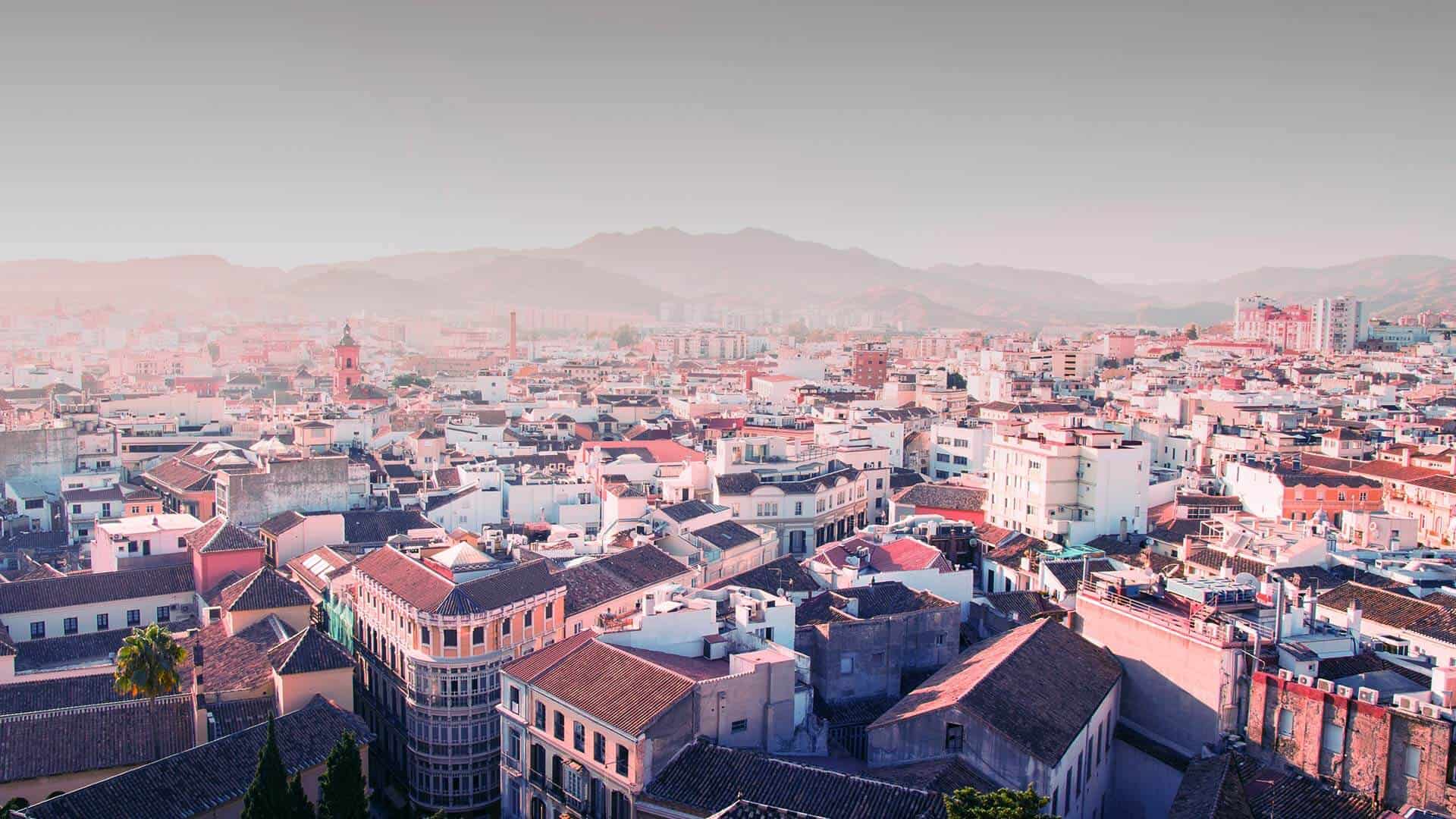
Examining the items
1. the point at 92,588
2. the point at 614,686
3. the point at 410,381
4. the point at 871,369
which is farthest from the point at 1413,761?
the point at 410,381

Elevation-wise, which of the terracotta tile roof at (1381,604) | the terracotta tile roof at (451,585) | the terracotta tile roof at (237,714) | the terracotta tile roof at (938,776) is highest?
the terracotta tile roof at (451,585)

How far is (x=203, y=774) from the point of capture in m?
23.1

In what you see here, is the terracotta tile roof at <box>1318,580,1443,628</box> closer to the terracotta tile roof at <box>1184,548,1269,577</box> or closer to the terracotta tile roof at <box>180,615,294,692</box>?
the terracotta tile roof at <box>1184,548,1269,577</box>

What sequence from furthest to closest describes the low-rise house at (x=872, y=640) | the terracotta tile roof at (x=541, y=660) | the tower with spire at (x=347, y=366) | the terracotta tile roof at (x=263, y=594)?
1. the tower with spire at (x=347, y=366)
2. the terracotta tile roof at (x=263, y=594)
3. the low-rise house at (x=872, y=640)
4. the terracotta tile roof at (x=541, y=660)

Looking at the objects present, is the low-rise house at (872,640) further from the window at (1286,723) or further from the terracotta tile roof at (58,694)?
the terracotta tile roof at (58,694)

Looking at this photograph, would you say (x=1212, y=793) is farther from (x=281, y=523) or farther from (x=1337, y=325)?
(x=1337, y=325)

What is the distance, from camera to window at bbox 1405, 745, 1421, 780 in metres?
19.6

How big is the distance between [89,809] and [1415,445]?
201ft

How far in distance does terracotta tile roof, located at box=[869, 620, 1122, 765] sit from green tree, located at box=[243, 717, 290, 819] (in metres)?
11.7

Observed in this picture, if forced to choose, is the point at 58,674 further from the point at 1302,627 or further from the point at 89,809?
the point at 1302,627

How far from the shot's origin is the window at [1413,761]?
1962 centimetres

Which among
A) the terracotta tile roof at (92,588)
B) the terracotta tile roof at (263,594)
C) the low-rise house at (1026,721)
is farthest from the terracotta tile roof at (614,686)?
the terracotta tile roof at (92,588)

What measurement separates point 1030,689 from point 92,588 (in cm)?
2903

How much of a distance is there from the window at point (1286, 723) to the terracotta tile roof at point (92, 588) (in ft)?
108
